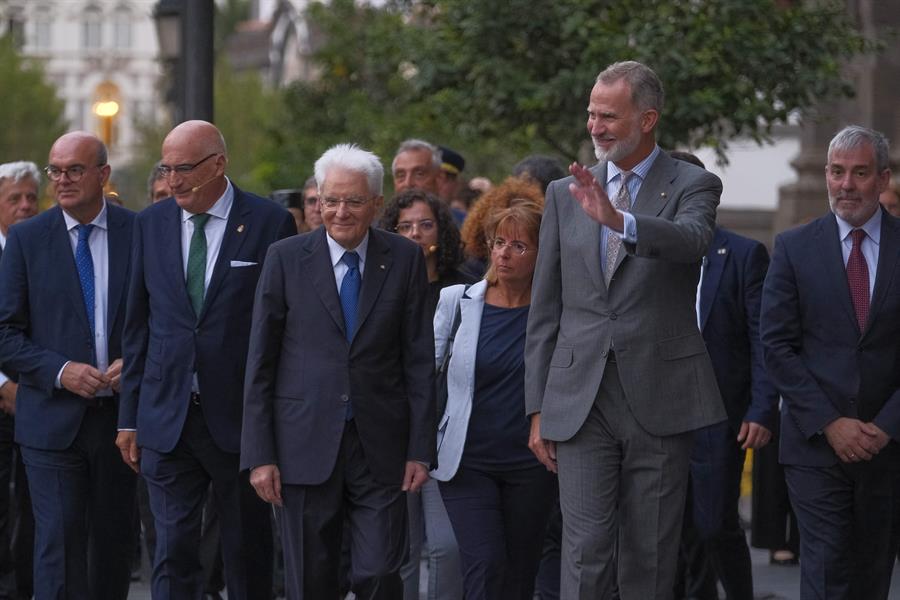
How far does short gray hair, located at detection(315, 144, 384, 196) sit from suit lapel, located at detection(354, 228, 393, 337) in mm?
206

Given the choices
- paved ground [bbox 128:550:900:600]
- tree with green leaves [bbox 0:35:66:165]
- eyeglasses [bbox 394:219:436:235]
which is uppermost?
tree with green leaves [bbox 0:35:66:165]

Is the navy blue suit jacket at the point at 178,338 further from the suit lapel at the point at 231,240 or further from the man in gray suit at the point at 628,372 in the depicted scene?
the man in gray suit at the point at 628,372

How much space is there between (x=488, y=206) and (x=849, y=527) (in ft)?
7.64

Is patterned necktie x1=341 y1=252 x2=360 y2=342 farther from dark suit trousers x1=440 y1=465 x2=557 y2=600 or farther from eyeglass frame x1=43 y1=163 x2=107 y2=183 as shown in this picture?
eyeglass frame x1=43 y1=163 x2=107 y2=183

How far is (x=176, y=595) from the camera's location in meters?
8.13

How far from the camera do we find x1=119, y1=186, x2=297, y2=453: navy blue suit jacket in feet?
26.6

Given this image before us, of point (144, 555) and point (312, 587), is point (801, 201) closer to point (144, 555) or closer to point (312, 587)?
point (144, 555)

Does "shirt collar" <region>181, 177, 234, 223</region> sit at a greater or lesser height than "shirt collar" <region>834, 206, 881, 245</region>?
greater

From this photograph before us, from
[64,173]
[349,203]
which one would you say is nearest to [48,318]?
[64,173]

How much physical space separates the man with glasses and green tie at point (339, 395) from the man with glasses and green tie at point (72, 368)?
4.19ft

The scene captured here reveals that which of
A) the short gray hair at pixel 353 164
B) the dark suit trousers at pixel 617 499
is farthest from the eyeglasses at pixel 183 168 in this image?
the dark suit trousers at pixel 617 499

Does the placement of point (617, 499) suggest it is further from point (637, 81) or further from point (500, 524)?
point (637, 81)

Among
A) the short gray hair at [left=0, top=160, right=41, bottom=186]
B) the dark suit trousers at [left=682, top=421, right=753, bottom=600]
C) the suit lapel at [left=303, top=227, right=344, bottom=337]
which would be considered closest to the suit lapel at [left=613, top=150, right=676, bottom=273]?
the suit lapel at [left=303, top=227, right=344, bottom=337]

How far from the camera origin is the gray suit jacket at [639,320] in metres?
7.01
